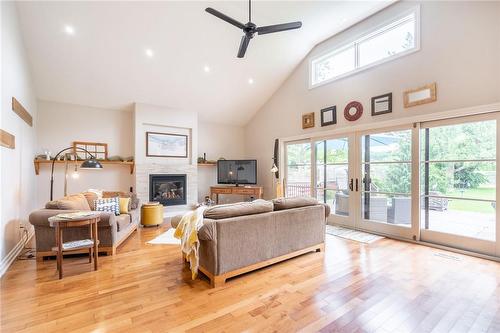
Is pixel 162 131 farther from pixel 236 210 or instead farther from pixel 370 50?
pixel 370 50

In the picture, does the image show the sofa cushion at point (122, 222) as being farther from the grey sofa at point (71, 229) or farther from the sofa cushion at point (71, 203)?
the sofa cushion at point (71, 203)

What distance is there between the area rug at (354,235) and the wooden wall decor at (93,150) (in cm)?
550

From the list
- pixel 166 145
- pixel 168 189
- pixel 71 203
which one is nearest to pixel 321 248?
pixel 71 203

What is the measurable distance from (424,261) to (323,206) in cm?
143

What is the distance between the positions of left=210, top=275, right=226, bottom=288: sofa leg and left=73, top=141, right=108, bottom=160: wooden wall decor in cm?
474

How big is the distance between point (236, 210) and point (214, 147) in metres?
5.15

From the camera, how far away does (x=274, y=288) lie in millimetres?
2410

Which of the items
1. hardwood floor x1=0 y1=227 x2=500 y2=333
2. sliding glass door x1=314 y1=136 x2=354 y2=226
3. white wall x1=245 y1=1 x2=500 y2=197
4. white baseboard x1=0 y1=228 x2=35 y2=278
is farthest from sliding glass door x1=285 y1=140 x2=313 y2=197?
white baseboard x1=0 y1=228 x2=35 y2=278

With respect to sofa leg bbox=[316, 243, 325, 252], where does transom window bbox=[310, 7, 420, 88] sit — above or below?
above

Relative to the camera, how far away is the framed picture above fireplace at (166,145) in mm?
6043

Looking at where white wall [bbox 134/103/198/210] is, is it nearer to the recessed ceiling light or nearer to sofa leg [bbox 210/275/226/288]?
the recessed ceiling light

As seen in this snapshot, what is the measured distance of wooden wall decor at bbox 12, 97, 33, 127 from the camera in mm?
→ 3419

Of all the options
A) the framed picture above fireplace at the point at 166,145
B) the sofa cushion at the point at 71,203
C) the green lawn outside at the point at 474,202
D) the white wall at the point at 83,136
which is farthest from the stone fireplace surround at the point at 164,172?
the green lawn outside at the point at 474,202

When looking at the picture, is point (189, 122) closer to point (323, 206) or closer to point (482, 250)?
point (323, 206)
